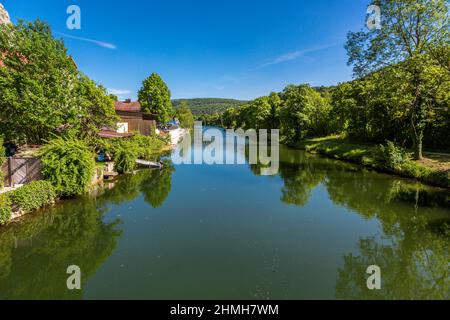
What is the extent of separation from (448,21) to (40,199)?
2482 cm

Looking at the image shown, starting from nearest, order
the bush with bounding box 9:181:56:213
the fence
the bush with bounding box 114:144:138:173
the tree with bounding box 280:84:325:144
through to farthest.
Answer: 1. the bush with bounding box 9:181:56:213
2. the fence
3. the bush with bounding box 114:144:138:173
4. the tree with bounding box 280:84:325:144

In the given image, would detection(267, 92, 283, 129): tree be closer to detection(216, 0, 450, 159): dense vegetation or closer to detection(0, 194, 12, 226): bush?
detection(216, 0, 450, 159): dense vegetation

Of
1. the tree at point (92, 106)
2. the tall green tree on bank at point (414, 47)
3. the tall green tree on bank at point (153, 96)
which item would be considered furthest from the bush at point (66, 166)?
the tall green tree on bank at point (153, 96)

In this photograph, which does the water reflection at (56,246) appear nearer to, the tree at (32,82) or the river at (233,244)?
the river at (233,244)

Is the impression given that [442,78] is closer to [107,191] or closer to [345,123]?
[345,123]

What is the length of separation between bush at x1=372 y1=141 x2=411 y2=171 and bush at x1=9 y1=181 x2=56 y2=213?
22474mm

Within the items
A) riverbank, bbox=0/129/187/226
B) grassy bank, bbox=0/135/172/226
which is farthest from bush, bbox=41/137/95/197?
riverbank, bbox=0/129/187/226

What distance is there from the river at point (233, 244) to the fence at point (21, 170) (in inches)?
81.1

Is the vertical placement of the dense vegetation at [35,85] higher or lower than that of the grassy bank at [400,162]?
higher

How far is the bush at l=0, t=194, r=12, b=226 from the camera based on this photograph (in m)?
9.18

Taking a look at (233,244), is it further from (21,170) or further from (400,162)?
(400,162)

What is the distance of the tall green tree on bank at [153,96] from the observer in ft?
141

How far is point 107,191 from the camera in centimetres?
1498

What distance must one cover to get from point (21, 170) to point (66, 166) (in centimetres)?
203
